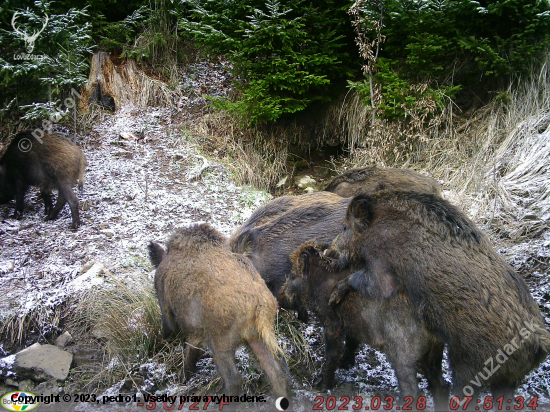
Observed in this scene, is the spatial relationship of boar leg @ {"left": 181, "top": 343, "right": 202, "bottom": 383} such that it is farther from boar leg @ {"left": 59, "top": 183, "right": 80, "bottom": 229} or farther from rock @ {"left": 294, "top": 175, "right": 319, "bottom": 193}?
rock @ {"left": 294, "top": 175, "right": 319, "bottom": 193}

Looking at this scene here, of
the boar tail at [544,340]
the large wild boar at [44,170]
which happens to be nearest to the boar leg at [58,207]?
the large wild boar at [44,170]

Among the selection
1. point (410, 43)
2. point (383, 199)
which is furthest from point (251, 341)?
point (410, 43)

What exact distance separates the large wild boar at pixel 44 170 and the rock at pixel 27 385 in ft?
8.77

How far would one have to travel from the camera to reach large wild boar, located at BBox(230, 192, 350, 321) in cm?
489

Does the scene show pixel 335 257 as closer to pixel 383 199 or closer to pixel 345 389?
pixel 383 199

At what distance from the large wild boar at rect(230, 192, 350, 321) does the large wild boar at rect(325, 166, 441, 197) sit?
0.58 meters

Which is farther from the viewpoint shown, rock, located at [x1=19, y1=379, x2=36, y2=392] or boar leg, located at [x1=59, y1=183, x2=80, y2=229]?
boar leg, located at [x1=59, y1=183, x2=80, y2=229]

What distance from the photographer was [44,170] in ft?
22.5

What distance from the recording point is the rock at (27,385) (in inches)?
170

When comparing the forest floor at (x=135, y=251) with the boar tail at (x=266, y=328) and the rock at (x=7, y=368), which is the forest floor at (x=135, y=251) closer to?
the rock at (x=7, y=368)

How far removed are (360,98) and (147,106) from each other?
441 cm

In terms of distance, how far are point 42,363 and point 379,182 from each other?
4.28 metres

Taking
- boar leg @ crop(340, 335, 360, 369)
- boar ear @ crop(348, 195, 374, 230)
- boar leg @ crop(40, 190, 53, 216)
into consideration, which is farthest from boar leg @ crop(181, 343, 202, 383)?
boar leg @ crop(40, 190, 53, 216)

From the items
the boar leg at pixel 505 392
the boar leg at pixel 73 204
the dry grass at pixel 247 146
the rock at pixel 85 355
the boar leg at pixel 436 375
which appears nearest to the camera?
the boar leg at pixel 505 392
